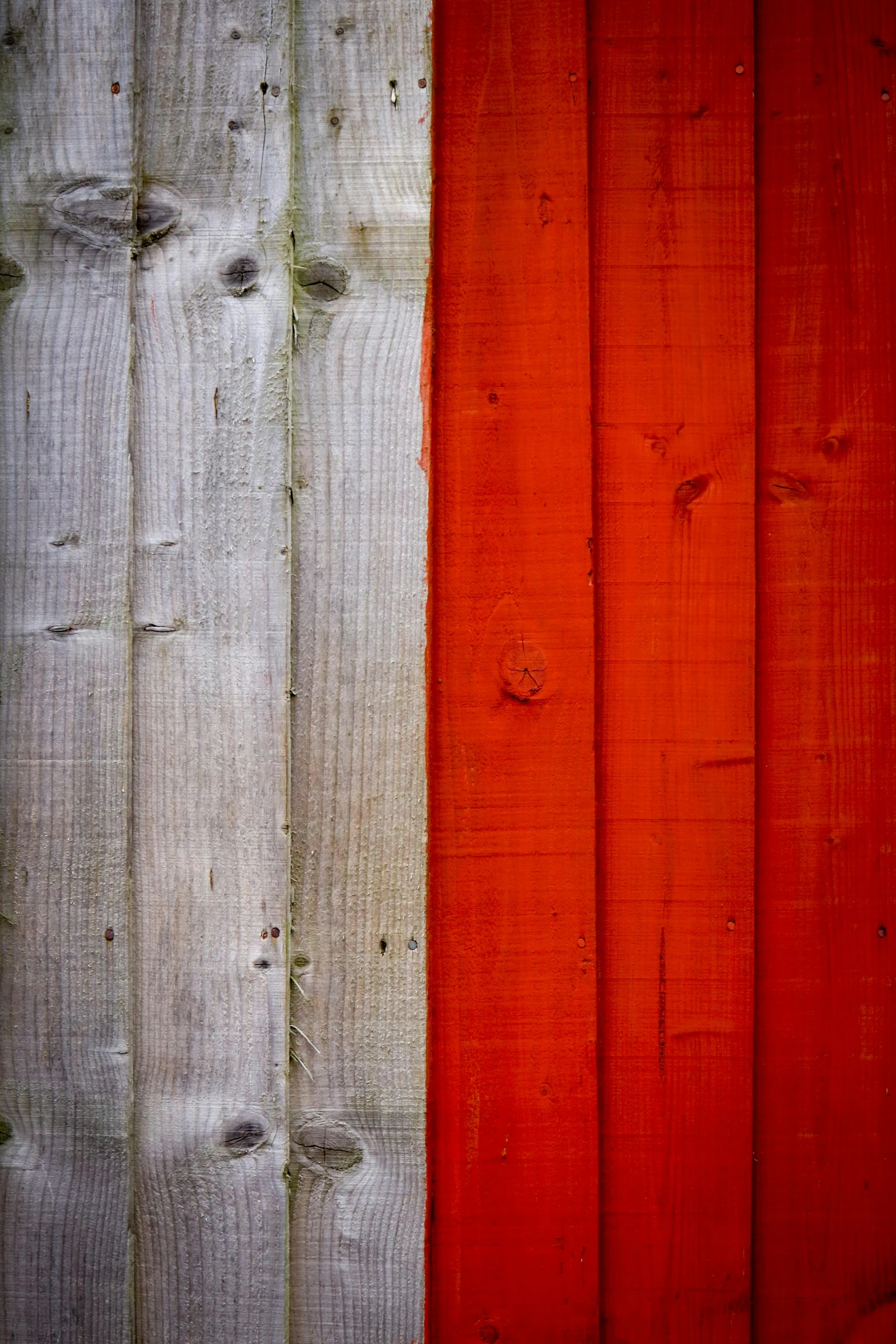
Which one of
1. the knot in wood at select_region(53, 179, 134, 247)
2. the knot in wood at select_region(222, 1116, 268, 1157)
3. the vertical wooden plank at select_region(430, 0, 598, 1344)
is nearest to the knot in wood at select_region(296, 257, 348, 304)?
the vertical wooden plank at select_region(430, 0, 598, 1344)

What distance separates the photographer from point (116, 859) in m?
1.12

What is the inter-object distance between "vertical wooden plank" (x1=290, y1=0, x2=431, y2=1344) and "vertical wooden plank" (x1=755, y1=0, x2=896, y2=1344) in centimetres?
51

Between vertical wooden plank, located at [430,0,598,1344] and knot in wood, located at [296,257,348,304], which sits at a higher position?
knot in wood, located at [296,257,348,304]

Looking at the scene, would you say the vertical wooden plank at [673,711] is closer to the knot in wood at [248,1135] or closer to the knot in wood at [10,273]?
the knot in wood at [248,1135]

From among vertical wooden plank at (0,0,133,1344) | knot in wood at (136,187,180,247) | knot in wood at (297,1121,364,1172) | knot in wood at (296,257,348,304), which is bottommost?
knot in wood at (297,1121,364,1172)

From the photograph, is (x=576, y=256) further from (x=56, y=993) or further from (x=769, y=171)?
(x=56, y=993)

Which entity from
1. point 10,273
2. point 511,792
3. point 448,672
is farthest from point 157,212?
point 511,792

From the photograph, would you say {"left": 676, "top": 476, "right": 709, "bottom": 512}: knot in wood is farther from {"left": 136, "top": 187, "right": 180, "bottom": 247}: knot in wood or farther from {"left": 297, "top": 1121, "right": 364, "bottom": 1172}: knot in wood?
{"left": 297, "top": 1121, "right": 364, "bottom": 1172}: knot in wood

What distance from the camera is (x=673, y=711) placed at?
1.16m

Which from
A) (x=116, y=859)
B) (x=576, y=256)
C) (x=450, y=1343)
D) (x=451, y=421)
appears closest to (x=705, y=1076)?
(x=450, y=1343)

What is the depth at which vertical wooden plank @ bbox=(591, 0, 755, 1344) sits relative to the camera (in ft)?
3.79

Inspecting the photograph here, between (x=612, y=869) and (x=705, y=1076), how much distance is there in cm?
33

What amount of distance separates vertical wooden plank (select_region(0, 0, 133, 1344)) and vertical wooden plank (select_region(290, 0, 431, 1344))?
256mm

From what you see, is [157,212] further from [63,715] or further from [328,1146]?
[328,1146]
